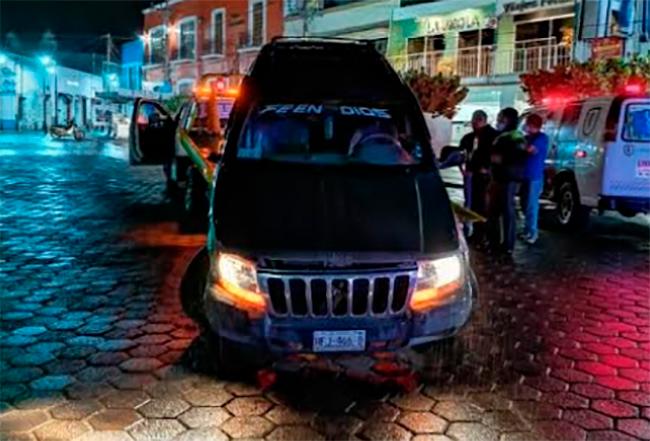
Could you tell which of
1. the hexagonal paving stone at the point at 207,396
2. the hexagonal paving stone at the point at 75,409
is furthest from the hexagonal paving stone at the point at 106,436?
the hexagonal paving stone at the point at 207,396

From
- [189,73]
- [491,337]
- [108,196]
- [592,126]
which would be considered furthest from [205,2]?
[491,337]

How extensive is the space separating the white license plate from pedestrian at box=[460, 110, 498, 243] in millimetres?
5380

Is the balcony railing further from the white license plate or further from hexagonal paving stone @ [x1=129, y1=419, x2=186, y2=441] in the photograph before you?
hexagonal paving stone @ [x1=129, y1=419, x2=186, y2=441]

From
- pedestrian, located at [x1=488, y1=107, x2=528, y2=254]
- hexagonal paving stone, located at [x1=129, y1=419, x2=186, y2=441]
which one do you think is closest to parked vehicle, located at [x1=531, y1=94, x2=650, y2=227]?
pedestrian, located at [x1=488, y1=107, x2=528, y2=254]

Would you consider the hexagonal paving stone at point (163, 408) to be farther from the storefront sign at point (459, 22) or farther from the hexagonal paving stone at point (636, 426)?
the storefront sign at point (459, 22)

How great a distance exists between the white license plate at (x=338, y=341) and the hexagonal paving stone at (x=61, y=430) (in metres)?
1.33

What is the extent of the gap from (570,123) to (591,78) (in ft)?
17.0

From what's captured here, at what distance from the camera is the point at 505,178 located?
324 inches

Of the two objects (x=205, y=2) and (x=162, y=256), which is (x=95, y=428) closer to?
(x=162, y=256)

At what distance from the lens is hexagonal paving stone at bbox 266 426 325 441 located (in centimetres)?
371

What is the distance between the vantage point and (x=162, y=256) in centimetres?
806

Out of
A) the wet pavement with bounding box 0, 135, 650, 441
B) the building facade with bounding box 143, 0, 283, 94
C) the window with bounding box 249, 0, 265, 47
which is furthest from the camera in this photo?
the building facade with bounding box 143, 0, 283, 94

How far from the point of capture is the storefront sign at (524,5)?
2256 centimetres

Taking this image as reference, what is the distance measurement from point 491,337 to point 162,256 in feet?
13.6
